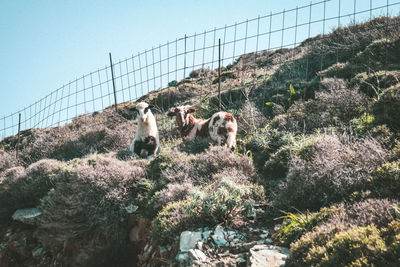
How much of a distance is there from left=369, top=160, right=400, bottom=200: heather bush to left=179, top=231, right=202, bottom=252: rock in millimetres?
2237

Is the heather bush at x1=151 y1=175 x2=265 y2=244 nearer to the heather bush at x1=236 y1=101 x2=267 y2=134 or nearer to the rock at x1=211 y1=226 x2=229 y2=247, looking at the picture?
the rock at x1=211 y1=226 x2=229 y2=247

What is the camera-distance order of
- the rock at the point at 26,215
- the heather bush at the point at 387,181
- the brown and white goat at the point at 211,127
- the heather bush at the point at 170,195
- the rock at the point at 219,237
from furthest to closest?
1. the brown and white goat at the point at 211,127
2. the rock at the point at 26,215
3. the heather bush at the point at 170,195
4. the rock at the point at 219,237
5. the heather bush at the point at 387,181

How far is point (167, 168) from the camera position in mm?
6227

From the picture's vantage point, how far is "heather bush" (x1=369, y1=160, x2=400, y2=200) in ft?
11.7

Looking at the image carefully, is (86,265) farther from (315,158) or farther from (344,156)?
(344,156)

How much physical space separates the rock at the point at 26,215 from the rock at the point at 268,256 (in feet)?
18.9

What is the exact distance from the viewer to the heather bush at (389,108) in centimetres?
574

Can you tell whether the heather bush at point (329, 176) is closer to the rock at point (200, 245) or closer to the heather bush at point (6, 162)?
the rock at point (200, 245)

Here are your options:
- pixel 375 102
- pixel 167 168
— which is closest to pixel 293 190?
pixel 167 168

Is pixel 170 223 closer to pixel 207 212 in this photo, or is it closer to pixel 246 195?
pixel 207 212

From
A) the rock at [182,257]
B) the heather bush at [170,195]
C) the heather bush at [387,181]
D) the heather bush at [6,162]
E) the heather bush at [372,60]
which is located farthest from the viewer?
the heather bush at [6,162]

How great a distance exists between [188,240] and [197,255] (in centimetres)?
37

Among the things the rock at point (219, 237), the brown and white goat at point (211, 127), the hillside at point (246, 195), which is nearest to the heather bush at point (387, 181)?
the hillside at point (246, 195)

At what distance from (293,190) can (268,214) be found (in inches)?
20.1
